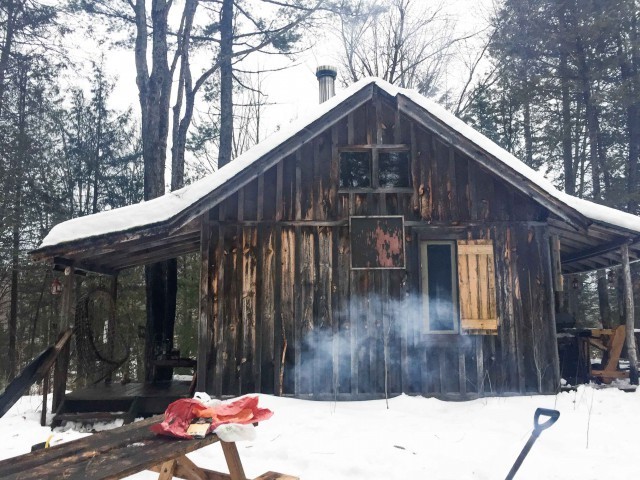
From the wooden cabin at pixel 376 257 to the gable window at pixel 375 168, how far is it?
0.08 ft

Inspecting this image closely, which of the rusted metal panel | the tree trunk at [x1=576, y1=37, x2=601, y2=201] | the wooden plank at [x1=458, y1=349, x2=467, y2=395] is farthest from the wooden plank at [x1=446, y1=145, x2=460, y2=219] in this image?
the tree trunk at [x1=576, y1=37, x2=601, y2=201]

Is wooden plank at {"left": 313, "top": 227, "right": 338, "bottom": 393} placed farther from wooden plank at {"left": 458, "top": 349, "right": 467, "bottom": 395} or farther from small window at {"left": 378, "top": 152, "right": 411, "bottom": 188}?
wooden plank at {"left": 458, "top": 349, "right": 467, "bottom": 395}

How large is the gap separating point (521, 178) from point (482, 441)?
3910mm

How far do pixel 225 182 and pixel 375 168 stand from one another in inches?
95.6

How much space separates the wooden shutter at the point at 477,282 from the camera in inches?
291

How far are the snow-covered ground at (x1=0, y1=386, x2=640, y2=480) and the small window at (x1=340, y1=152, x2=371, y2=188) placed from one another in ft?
11.1

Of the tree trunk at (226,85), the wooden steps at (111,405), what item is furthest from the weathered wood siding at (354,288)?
the tree trunk at (226,85)

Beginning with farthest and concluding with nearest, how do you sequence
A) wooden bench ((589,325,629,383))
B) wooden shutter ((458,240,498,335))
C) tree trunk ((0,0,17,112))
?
tree trunk ((0,0,17,112)) < wooden bench ((589,325,629,383)) < wooden shutter ((458,240,498,335))

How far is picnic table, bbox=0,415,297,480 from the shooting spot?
247cm

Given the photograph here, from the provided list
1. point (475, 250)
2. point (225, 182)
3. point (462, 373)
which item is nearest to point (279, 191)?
point (225, 182)

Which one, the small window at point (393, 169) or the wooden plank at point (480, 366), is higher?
the small window at point (393, 169)

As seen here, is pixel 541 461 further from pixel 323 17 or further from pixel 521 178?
pixel 323 17

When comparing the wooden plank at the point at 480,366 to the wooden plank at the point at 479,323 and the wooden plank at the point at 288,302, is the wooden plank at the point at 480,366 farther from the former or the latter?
the wooden plank at the point at 288,302

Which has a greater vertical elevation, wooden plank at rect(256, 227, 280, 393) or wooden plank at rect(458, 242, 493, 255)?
wooden plank at rect(458, 242, 493, 255)
